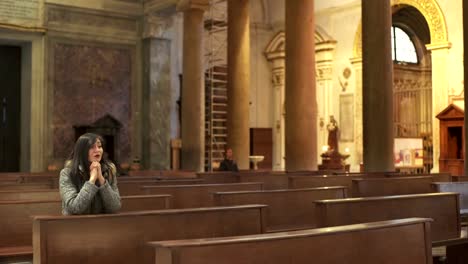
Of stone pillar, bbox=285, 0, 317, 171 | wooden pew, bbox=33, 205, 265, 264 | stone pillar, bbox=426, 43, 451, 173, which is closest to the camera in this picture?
wooden pew, bbox=33, 205, 265, 264

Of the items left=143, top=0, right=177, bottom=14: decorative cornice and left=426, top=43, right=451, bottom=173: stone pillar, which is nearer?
left=143, top=0, right=177, bottom=14: decorative cornice

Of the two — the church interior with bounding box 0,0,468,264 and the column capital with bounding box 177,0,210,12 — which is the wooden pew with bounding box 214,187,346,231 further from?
the column capital with bounding box 177,0,210,12

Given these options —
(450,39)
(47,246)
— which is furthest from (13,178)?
(450,39)

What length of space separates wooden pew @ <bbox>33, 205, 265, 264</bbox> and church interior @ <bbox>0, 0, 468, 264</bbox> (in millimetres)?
12

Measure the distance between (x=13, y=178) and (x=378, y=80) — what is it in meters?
7.73

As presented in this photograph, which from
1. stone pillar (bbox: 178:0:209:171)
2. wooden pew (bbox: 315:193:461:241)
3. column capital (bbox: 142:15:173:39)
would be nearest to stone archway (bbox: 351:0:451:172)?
stone pillar (bbox: 178:0:209:171)

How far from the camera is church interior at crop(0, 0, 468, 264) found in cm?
434

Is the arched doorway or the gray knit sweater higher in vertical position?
the arched doorway

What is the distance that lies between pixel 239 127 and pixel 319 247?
47.4 ft

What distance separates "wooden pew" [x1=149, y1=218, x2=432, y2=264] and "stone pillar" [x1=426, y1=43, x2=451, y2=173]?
18954mm

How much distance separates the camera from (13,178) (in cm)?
1238

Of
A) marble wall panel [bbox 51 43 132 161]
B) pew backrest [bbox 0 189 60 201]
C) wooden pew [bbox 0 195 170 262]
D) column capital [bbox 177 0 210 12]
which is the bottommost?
wooden pew [bbox 0 195 170 262]

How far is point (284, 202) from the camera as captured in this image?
6855 millimetres

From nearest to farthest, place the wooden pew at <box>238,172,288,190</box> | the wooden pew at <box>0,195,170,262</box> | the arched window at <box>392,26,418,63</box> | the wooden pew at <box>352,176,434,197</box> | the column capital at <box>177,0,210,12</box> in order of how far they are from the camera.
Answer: the wooden pew at <box>0,195,170,262</box>, the wooden pew at <box>352,176,434,197</box>, the wooden pew at <box>238,172,288,190</box>, the column capital at <box>177,0,210,12</box>, the arched window at <box>392,26,418,63</box>
